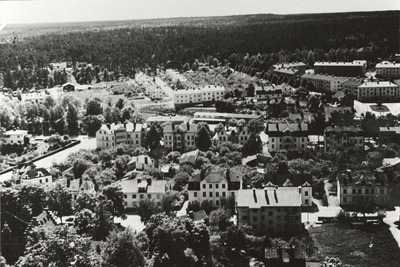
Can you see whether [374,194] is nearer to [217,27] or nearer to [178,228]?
[178,228]

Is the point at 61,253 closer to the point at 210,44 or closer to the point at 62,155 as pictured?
the point at 62,155

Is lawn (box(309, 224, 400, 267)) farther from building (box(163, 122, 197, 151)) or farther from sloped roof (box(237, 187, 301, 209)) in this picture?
building (box(163, 122, 197, 151))

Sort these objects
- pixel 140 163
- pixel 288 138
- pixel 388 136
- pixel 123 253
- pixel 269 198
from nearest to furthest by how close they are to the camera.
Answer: pixel 123 253
pixel 269 198
pixel 140 163
pixel 388 136
pixel 288 138

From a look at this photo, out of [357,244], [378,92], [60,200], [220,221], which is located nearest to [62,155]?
[60,200]

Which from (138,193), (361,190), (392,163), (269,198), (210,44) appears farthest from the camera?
(210,44)

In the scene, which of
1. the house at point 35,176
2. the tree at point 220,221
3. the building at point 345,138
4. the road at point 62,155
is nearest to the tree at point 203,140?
the building at point 345,138

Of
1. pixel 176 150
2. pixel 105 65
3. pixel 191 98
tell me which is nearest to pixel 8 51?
pixel 105 65

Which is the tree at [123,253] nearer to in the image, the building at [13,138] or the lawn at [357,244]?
the lawn at [357,244]
